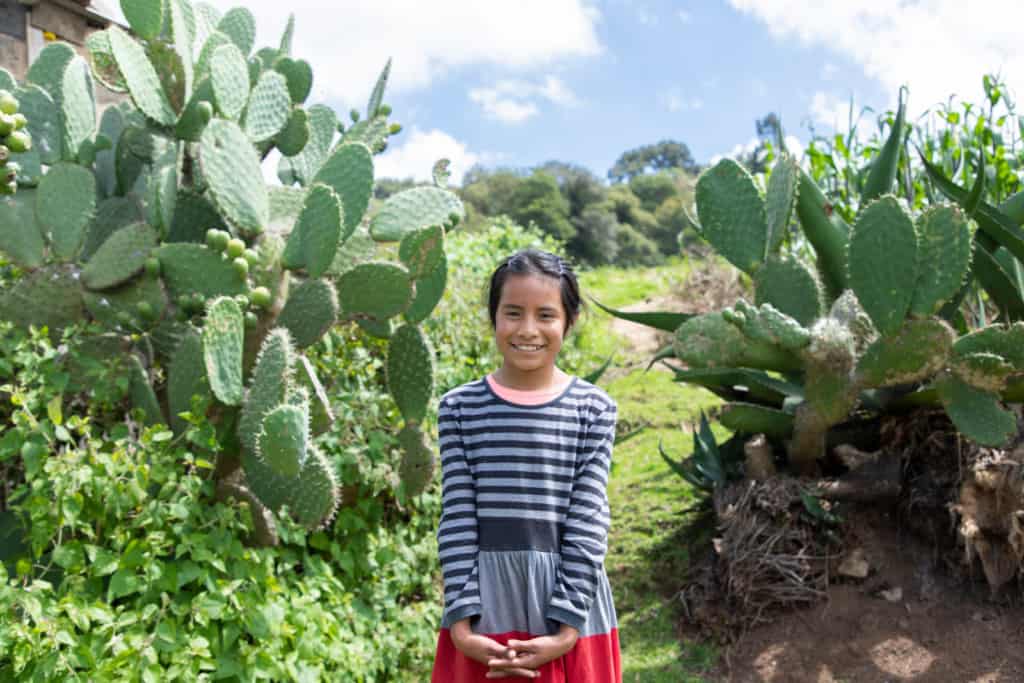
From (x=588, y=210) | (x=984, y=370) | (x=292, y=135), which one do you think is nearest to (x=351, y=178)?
(x=292, y=135)

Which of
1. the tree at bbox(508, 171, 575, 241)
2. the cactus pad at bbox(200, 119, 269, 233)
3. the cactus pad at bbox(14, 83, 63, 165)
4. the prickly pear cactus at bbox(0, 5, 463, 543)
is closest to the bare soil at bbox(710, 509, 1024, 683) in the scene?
the prickly pear cactus at bbox(0, 5, 463, 543)

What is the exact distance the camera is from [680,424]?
5641 millimetres

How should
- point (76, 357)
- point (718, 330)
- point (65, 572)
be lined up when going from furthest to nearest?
point (718, 330), point (76, 357), point (65, 572)

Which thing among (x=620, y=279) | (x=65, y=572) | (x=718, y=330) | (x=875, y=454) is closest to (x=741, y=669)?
(x=875, y=454)

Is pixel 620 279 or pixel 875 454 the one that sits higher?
pixel 620 279

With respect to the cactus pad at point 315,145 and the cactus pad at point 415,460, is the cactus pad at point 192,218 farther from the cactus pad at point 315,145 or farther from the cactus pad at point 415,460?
the cactus pad at point 415,460

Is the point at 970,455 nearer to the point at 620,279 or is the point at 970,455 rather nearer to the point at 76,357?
the point at 76,357

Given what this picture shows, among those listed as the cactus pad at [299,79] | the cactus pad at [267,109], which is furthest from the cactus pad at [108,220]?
the cactus pad at [299,79]

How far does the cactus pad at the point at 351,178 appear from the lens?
3.11 metres

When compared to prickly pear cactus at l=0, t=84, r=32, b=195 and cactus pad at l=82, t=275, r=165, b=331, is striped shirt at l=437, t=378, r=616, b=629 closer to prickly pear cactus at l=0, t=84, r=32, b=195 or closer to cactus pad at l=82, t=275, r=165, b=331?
prickly pear cactus at l=0, t=84, r=32, b=195

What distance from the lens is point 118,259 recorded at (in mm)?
2965

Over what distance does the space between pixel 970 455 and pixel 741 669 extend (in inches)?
41.4

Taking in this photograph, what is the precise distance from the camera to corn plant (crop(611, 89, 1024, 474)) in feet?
9.38

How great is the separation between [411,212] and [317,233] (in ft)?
1.67
